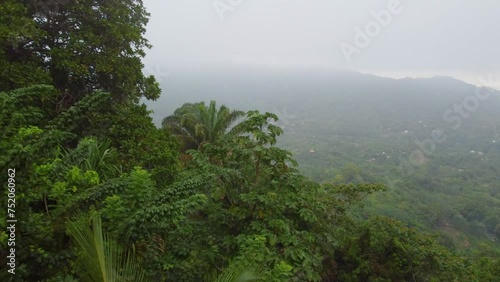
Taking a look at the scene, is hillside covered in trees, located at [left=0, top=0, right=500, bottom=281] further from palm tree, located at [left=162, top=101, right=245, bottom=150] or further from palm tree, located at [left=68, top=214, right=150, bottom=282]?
palm tree, located at [left=162, top=101, right=245, bottom=150]

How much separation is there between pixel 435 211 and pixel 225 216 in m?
45.5

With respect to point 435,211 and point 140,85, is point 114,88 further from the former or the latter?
point 435,211

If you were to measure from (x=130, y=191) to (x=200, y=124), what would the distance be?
33.2ft

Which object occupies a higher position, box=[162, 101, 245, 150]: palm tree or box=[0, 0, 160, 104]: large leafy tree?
box=[0, 0, 160, 104]: large leafy tree

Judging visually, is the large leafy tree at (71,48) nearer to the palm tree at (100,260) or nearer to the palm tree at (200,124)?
the palm tree at (100,260)

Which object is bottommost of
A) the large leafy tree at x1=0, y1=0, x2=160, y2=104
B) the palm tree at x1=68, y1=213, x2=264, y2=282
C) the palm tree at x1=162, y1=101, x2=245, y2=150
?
the palm tree at x1=68, y1=213, x2=264, y2=282

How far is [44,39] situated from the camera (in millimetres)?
6281

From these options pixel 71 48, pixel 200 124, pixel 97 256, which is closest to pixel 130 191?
pixel 97 256

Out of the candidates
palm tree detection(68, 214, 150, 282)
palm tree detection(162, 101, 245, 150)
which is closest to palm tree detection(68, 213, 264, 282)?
palm tree detection(68, 214, 150, 282)

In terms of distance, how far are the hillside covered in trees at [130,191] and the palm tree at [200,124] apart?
5.61m

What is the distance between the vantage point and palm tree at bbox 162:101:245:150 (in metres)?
13.4

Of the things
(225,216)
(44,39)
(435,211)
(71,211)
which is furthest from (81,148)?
(435,211)

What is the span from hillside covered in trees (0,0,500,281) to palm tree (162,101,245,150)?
5611mm

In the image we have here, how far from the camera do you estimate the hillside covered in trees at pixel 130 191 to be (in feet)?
8.87
